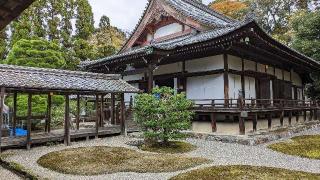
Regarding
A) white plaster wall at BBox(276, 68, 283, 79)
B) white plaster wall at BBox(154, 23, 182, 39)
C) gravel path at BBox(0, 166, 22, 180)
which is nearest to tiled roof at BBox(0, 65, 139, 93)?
gravel path at BBox(0, 166, 22, 180)

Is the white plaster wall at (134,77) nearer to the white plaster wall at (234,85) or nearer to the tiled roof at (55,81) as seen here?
the tiled roof at (55,81)

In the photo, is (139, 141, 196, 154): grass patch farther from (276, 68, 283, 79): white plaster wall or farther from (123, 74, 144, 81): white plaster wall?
(276, 68, 283, 79): white plaster wall

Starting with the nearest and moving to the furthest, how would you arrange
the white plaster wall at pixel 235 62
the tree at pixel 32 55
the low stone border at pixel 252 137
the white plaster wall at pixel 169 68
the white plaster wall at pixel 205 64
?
1. the low stone border at pixel 252 137
2. the white plaster wall at pixel 205 64
3. the white plaster wall at pixel 235 62
4. the white plaster wall at pixel 169 68
5. the tree at pixel 32 55

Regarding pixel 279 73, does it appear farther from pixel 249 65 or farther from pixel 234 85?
pixel 234 85

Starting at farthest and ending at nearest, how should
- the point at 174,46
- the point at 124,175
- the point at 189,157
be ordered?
1. the point at 174,46
2. the point at 189,157
3. the point at 124,175

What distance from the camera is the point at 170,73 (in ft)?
67.5

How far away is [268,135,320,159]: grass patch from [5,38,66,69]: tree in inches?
679

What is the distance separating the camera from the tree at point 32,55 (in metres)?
22.4

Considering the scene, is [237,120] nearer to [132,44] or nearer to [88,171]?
[88,171]

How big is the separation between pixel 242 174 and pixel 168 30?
1654 centimetres

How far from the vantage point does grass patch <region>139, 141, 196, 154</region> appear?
42.3 feet

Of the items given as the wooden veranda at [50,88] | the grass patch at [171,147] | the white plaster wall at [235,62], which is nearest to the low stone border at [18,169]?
the wooden veranda at [50,88]

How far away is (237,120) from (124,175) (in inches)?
400

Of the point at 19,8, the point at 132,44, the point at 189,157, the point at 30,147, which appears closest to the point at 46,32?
the point at 132,44
